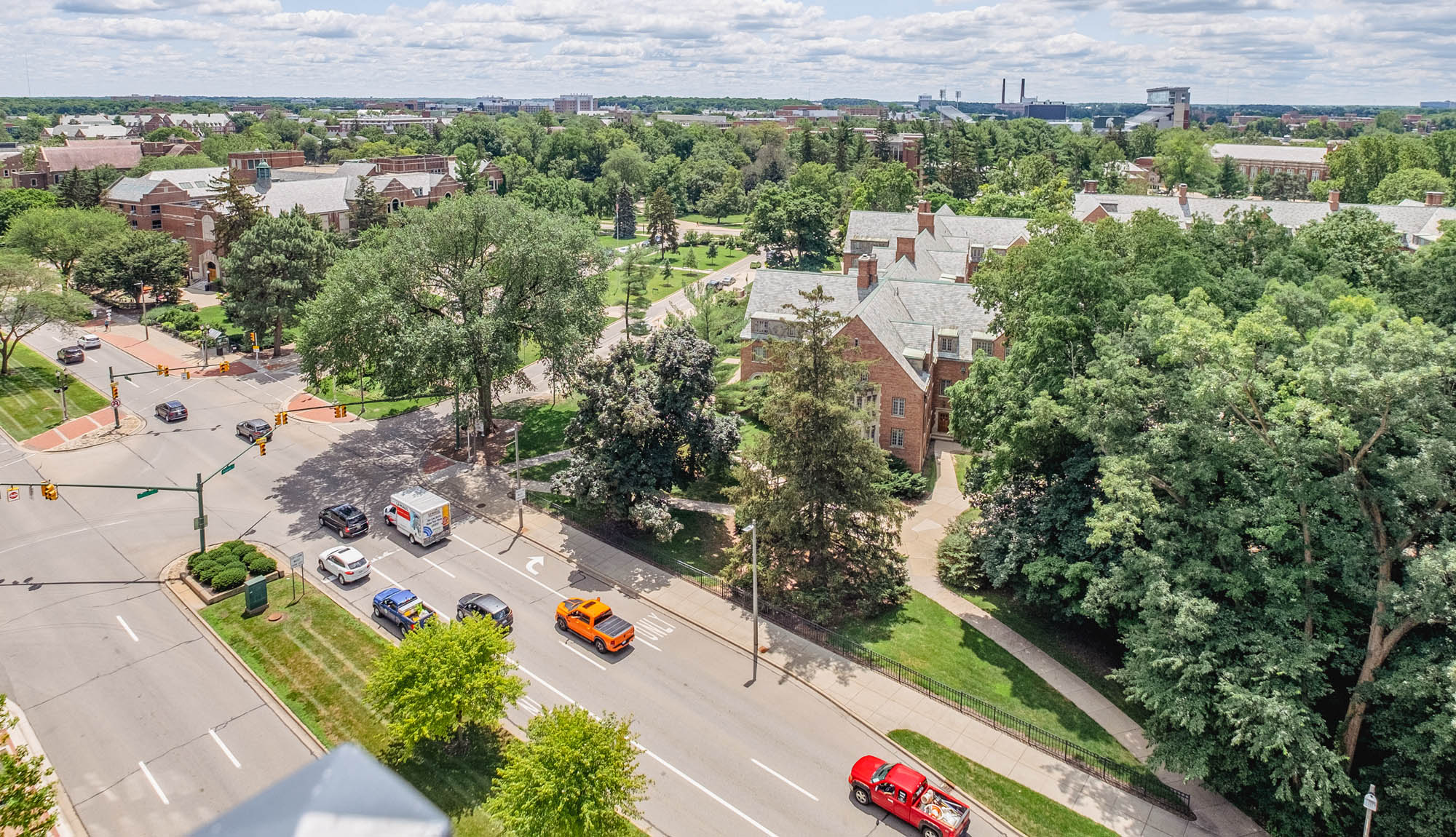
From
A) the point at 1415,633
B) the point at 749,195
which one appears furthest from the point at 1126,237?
the point at 749,195

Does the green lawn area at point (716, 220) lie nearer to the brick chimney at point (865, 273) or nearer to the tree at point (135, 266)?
the tree at point (135, 266)

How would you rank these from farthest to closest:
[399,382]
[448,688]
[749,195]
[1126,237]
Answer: [749,195] < [1126,237] < [399,382] < [448,688]

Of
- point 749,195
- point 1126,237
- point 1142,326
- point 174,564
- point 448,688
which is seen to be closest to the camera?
point 448,688

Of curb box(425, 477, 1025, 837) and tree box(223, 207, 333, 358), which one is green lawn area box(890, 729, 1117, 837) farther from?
tree box(223, 207, 333, 358)

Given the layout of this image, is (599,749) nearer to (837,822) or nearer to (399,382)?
(837,822)

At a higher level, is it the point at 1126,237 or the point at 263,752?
the point at 1126,237

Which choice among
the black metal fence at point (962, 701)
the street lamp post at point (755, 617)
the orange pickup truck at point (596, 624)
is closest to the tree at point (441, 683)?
the orange pickup truck at point (596, 624)
